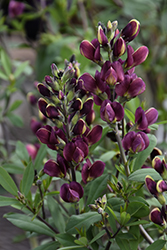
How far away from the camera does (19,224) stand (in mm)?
473

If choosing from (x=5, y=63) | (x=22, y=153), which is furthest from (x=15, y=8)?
(x=22, y=153)

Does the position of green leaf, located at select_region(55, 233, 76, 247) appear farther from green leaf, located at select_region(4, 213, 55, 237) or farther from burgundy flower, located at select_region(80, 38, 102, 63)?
burgundy flower, located at select_region(80, 38, 102, 63)

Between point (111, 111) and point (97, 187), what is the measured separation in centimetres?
14

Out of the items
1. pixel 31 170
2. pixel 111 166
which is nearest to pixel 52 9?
pixel 111 166

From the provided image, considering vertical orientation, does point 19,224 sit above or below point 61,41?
below

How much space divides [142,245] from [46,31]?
3.57ft

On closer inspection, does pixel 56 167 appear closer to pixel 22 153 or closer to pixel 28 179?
pixel 28 179

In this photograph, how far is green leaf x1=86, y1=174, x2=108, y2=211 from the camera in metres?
0.47

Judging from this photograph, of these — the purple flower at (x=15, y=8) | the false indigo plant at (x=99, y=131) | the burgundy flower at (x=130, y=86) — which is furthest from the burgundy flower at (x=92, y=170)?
the purple flower at (x=15, y=8)

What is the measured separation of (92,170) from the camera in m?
0.44

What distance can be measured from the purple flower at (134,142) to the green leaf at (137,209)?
0.24 feet

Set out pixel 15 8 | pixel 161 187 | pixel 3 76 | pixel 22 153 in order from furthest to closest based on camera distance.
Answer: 1. pixel 15 8
2. pixel 3 76
3. pixel 22 153
4. pixel 161 187

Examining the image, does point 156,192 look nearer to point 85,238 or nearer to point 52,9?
point 85,238

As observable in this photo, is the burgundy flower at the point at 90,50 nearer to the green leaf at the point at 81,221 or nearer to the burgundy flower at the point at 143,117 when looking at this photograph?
the burgundy flower at the point at 143,117
